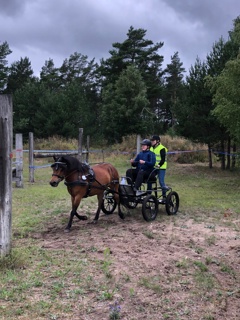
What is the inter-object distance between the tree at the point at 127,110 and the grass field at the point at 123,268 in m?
24.2

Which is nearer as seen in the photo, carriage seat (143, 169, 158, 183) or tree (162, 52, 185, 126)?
carriage seat (143, 169, 158, 183)

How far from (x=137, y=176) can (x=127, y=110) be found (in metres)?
24.3

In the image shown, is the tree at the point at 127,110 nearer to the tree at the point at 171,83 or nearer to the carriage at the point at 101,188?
the tree at the point at 171,83

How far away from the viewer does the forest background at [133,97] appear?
48.3ft

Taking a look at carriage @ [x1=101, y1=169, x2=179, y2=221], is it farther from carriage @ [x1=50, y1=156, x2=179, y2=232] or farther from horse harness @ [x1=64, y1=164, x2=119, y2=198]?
horse harness @ [x1=64, y1=164, x2=119, y2=198]

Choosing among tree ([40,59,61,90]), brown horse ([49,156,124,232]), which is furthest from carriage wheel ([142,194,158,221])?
tree ([40,59,61,90])

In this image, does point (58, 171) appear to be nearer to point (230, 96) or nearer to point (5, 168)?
point (5, 168)

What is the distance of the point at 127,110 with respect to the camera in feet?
103

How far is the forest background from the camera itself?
580 inches

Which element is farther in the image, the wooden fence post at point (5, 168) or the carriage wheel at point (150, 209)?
the carriage wheel at point (150, 209)

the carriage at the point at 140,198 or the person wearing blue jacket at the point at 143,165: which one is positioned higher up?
the person wearing blue jacket at the point at 143,165

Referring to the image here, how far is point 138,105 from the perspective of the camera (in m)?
31.9

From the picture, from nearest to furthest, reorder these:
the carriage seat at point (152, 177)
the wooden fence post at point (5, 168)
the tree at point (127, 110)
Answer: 1. the wooden fence post at point (5, 168)
2. the carriage seat at point (152, 177)
3. the tree at point (127, 110)

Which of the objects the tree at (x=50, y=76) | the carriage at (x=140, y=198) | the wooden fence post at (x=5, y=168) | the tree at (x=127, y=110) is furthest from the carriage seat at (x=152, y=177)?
the tree at (x=50, y=76)
